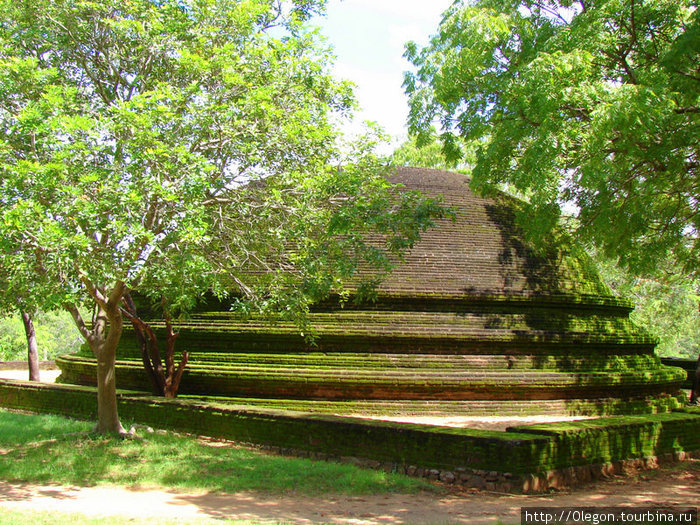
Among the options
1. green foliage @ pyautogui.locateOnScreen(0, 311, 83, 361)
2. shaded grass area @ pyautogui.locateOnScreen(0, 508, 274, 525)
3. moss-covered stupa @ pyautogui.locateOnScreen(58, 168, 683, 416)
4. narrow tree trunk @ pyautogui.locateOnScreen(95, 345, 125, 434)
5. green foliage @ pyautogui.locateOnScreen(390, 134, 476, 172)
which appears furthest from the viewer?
green foliage @ pyautogui.locateOnScreen(0, 311, 83, 361)

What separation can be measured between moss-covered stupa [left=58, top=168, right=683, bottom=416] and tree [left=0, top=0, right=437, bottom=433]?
11.2ft

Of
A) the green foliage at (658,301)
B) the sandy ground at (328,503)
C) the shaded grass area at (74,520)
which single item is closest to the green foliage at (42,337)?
the green foliage at (658,301)

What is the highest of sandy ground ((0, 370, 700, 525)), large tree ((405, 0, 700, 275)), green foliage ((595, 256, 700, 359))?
large tree ((405, 0, 700, 275))

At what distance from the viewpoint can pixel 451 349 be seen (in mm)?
13461

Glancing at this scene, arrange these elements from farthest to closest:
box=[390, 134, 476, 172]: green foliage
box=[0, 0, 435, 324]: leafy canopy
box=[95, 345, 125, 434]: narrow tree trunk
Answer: box=[390, 134, 476, 172]: green foliage → box=[95, 345, 125, 434]: narrow tree trunk → box=[0, 0, 435, 324]: leafy canopy

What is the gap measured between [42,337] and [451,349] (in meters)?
34.6

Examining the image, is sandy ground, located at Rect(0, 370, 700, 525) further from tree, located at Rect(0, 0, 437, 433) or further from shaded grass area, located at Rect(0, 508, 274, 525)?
tree, located at Rect(0, 0, 437, 433)

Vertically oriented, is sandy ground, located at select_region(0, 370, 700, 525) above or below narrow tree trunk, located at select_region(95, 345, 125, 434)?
below

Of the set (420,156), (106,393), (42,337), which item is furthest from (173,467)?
(42,337)

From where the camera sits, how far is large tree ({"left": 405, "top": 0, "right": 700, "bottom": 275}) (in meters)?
8.17

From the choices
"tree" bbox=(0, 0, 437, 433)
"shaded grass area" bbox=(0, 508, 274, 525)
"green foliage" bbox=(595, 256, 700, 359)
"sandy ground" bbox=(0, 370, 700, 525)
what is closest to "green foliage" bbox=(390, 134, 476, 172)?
"green foliage" bbox=(595, 256, 700, 359)

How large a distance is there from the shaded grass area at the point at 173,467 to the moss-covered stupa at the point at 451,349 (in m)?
3.22

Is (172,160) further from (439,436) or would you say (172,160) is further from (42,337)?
(42,337)

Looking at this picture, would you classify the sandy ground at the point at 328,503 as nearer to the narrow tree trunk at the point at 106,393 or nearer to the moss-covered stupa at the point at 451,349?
the narrow tree trunk at the point at 106,393
